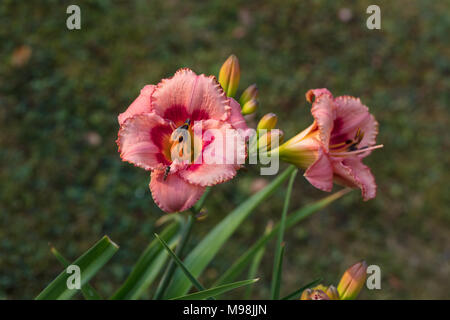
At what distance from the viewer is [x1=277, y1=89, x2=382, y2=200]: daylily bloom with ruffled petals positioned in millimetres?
989

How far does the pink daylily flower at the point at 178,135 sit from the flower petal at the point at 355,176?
9.7 inches

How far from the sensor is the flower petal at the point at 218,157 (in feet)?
2.97

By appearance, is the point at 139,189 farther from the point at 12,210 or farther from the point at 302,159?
the point at 302,159

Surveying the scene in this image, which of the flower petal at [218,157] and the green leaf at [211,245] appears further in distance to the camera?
the green leaf at [211,245]

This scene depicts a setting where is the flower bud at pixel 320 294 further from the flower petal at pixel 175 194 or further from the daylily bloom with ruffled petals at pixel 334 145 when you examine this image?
the flower petal at pixel 175 194

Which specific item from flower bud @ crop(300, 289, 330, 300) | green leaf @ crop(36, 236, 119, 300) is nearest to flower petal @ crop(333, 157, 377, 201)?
flower bud @ crop(300, 289, 330, 300)

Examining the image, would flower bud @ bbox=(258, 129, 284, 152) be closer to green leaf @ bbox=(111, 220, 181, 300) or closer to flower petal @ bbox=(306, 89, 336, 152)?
flower petal @ bbox=(306, 89, 336, 152)

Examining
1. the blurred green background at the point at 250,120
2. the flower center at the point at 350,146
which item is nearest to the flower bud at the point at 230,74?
the flower center at the point at 350,146

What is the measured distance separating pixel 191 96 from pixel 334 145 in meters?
0.38

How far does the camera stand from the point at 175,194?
0.91 m

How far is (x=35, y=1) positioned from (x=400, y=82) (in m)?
2.50

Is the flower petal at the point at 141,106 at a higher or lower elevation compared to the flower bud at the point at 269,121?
higher

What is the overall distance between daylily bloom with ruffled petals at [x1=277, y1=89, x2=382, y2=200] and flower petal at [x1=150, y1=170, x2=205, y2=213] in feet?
0.86

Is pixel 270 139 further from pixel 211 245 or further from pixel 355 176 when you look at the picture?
pixel 211 245
